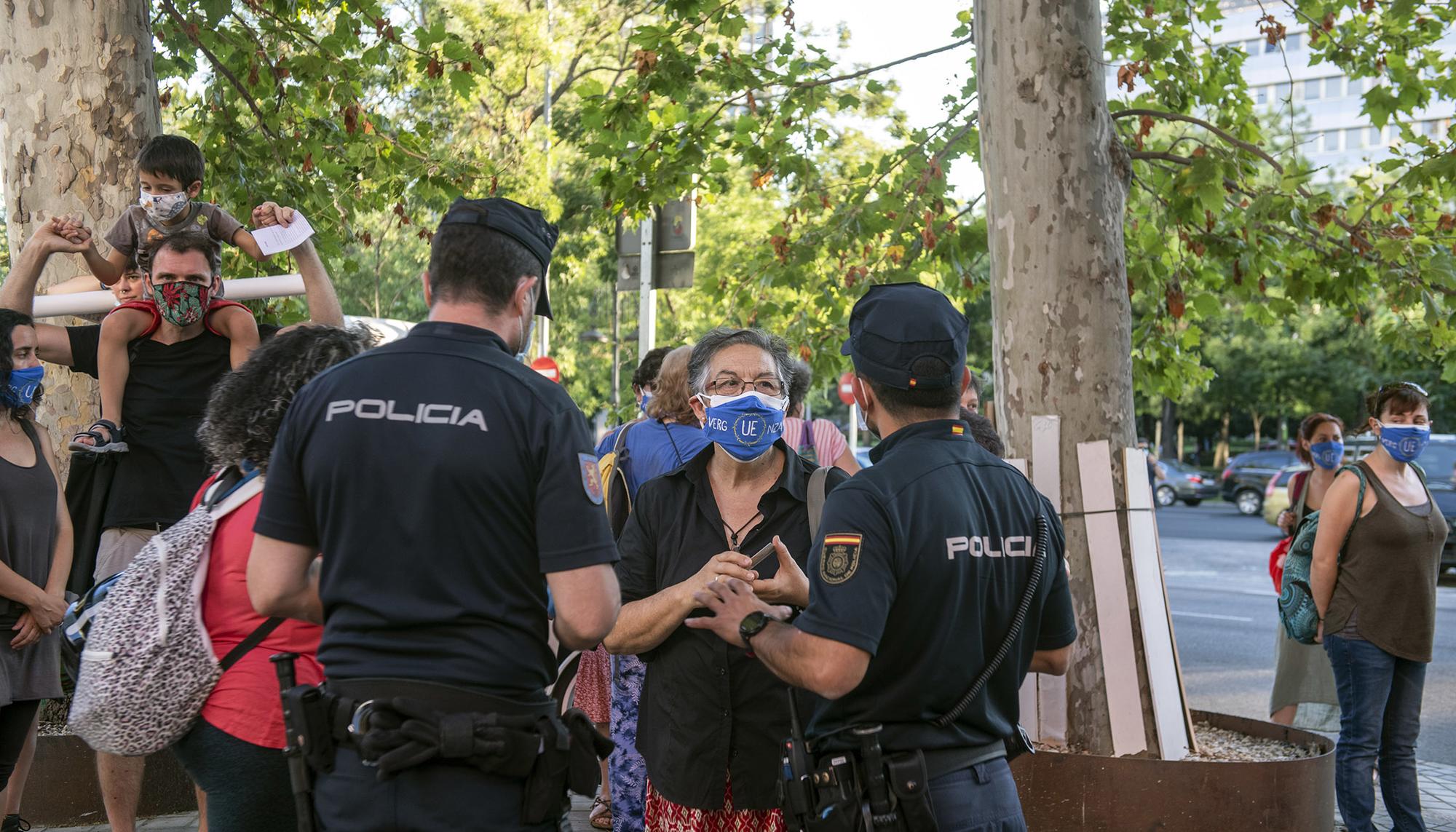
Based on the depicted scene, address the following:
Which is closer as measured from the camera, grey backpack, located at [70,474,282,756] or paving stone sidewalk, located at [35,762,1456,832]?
grey backpack, located at [70,474,282,756]

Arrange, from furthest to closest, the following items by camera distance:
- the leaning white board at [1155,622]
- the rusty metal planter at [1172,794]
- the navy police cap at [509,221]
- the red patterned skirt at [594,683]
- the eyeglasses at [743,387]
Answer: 1. the red patterned skirt at [594,683]
2. the leaning white board at [1155,622]
3. the rusty metal planter at [1172,794]
4. the eyeglasses at [743,387]
5. the navy police cap at [509,221]

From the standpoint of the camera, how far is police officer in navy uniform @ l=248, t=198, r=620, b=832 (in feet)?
8.13

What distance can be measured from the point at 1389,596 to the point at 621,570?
3550 mm

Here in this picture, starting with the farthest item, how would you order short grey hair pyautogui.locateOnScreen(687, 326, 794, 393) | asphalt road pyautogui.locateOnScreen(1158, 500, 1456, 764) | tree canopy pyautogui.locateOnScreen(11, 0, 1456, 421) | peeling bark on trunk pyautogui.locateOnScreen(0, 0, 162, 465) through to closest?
1. asphalt road pyautogui.locateOnScreen(1158, 500, 1456, 764)
2. tree canopy pyautogui.locateOnScreen(11, 0, 1456, 421)
3. peeling bark on trunk pyautogui.locateOnScreen(0, 0, 162, 465)
4. short grey hair pyautogui.locateOnScreen(687, 326, 794, 393)

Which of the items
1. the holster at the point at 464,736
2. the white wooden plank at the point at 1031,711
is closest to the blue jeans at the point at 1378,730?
the white wooden plank at the point at 1031,711

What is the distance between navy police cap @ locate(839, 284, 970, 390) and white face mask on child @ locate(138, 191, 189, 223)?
287 centimetres

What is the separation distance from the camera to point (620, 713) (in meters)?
4.89

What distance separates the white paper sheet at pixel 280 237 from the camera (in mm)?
4191

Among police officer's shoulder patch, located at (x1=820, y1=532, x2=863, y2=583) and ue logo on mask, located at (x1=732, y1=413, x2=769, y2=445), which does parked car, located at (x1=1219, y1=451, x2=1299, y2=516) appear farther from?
police officer's shoulder patch, located at (x1=820, y1=532, x2=863, y2=583)

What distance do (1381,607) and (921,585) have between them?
363 centimetres

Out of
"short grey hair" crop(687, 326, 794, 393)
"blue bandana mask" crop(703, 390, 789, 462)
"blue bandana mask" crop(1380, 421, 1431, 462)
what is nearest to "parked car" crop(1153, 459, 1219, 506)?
"blue bandana mask" crop(1380, 421, 1431, 462)

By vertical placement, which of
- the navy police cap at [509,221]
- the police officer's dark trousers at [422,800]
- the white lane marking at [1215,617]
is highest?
the navy police cap at [509,221]

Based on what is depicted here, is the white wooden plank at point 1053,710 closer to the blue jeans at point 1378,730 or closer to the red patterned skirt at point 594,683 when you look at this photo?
the blue jeans at point 1378,730

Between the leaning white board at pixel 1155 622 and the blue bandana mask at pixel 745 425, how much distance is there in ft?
8.89
